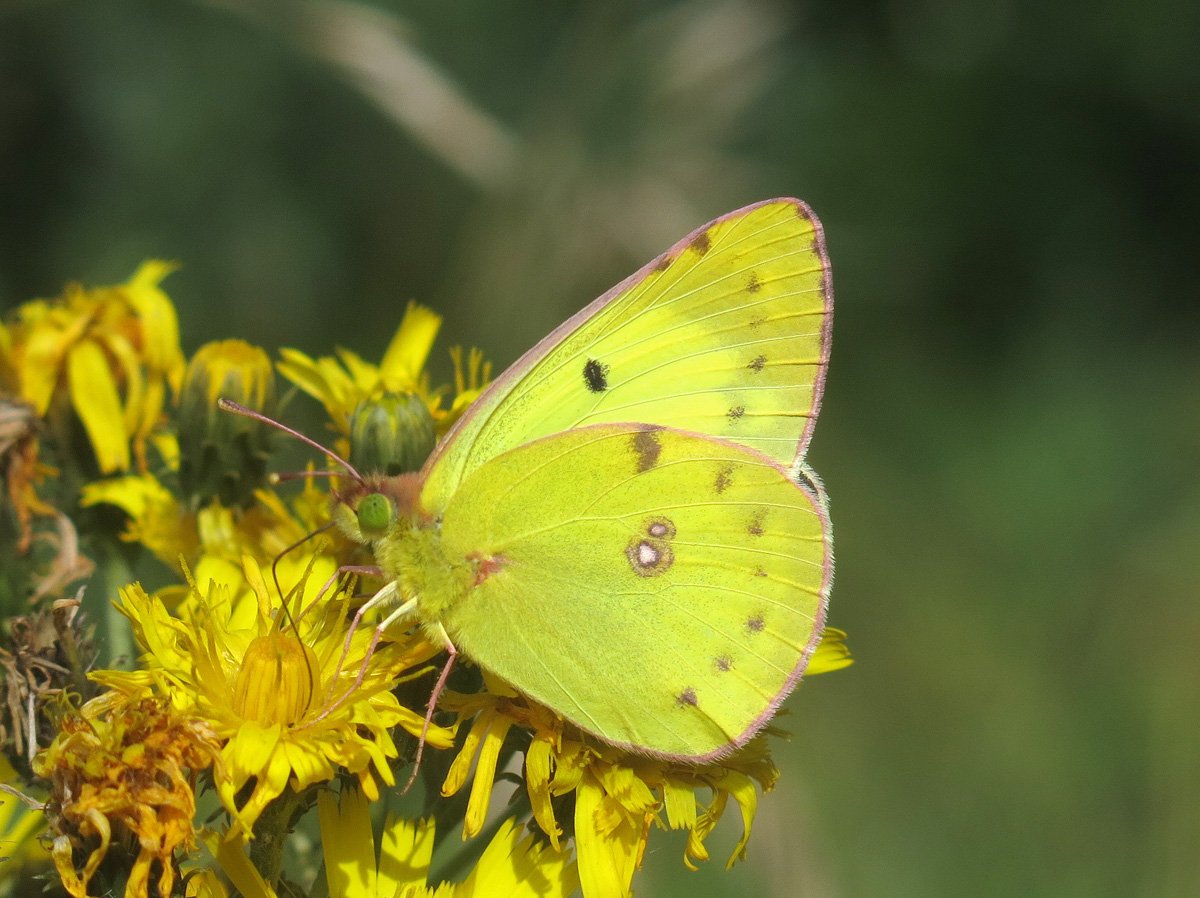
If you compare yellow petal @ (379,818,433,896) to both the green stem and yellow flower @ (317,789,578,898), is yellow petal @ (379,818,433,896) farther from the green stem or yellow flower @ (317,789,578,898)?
the green stem

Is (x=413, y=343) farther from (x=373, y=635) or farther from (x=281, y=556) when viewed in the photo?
(x=373, y=635)

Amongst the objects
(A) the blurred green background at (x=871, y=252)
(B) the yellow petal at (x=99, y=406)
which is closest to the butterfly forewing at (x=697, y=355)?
(B) the yellow petal at (x=99, y=406)

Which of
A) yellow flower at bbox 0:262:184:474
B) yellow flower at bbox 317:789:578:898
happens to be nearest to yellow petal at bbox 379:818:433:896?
yellow flower at bbox 317:789:578:898

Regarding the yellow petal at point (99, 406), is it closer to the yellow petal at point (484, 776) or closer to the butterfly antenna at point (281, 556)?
the butterfly antenna at point (281, 556)

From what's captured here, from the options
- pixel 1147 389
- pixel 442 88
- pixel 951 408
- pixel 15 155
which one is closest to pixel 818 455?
pixel 951 408

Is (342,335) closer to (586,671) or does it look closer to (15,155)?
(15,155)

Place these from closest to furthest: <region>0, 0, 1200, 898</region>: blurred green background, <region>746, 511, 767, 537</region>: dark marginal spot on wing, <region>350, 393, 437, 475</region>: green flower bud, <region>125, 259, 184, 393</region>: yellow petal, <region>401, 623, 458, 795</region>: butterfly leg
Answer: <region>401, 623, 458, 795</region>: butterfly leg, <region>746, 511, 767, 537</region>: dark marginal spot on wing, <region>350, 393, 437, 475</region>: green flower bud, <region>125, 259, 184, 393</region>: yellow petal, <region>0, 0, 1200, 898</region>: blurred green background

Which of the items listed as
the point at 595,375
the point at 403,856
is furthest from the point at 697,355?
the point at 403,856
